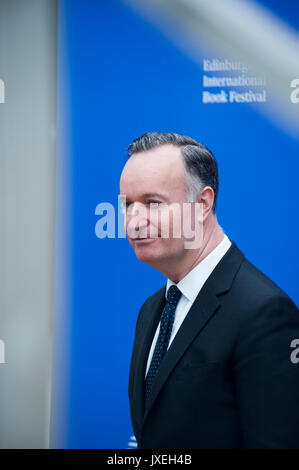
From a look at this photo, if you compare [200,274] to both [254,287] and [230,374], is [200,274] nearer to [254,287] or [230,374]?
[254,287]

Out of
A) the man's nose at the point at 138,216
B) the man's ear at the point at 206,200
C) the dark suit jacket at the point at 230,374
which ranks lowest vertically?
the dark suit jacket at the point at 230,374

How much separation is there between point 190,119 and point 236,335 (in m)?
1.17

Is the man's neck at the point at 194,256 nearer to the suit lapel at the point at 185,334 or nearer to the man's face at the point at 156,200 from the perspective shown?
the man's face at the point at 156,200

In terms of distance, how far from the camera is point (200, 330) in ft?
5.02

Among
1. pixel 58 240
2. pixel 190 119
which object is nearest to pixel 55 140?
pixel 58 240

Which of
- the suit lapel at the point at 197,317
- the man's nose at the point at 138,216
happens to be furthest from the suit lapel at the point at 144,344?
the man's nose at the point at 138,216

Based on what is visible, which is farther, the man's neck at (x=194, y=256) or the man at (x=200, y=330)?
the man's neck at (x=194, y=256)

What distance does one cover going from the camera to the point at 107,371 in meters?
2.46

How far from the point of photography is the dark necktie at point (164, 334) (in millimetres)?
1643

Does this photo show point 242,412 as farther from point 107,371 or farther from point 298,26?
point 298,26

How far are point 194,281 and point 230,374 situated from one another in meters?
0.34

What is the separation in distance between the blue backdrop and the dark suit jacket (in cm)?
62

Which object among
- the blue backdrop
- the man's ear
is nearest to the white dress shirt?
the man's ear
